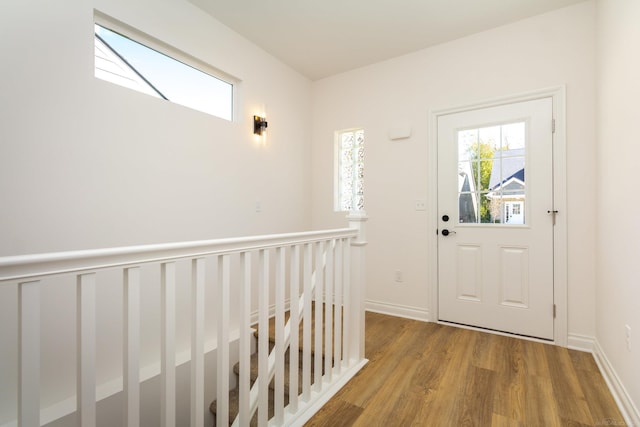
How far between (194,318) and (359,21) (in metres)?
2.56

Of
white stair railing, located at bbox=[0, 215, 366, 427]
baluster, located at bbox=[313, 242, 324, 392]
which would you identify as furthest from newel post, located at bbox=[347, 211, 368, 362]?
baluster, located at bbox=[313, 242, 324, 392]

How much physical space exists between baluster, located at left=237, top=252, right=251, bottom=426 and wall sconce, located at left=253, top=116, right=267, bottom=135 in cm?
192

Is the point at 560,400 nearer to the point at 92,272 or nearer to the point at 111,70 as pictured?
the point at 92,272

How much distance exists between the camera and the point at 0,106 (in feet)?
4.85

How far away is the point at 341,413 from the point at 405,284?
1649 mm

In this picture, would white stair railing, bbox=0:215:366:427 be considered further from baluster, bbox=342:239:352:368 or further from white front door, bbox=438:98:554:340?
white front door, bbox=438:98:554:340

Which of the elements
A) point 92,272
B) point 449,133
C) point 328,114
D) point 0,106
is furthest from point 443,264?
point 0,106

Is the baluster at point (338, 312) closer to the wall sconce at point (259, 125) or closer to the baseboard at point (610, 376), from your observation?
the baseboard at point (610, 376)

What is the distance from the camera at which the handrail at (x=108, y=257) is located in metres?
0.72

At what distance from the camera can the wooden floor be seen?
1562 mm

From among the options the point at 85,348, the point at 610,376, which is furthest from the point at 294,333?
the point at 610,376

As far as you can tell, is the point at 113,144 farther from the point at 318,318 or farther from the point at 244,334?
the point at 318,318

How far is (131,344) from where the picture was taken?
0.94 meters

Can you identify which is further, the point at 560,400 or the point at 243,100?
the point at 243,100
